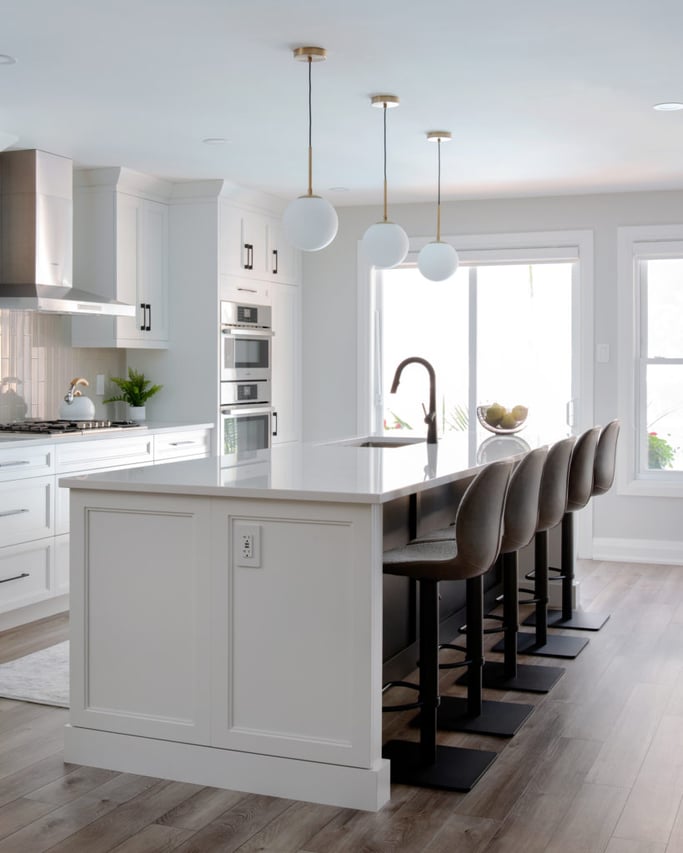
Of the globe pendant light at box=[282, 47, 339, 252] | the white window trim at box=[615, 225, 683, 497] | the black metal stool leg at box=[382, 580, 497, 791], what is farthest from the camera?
the white window trim at box=[615, 225, 683, 497]

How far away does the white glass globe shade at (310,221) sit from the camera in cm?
412

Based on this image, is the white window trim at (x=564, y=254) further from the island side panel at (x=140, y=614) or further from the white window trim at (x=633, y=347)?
the island side panel at (x=140, y=614)

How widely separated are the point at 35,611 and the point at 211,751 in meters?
2.41

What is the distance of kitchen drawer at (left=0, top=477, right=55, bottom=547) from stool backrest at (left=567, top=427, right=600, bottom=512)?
250 cm

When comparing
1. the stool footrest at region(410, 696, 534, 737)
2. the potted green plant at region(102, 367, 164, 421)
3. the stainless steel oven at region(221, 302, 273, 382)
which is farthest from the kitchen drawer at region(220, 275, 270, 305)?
the stool footrest at region(410, 696, 534, 737)

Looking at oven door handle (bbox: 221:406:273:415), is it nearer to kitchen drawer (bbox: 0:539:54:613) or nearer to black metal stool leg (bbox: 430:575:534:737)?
kitchen drawer (bbox: 0:539:54:613)

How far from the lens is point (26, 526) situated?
4.99m

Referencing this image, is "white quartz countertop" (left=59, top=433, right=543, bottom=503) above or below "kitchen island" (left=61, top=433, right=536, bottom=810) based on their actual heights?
above

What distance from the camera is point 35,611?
204 inches

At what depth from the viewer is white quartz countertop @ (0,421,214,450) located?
498 centimetres

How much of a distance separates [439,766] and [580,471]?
6.25 ft

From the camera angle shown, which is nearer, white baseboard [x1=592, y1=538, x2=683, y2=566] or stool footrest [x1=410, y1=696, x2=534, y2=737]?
stool footrest [x1=410, y1=696, x2=534, y2=737]

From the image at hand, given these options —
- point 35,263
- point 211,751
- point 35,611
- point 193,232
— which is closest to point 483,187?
point 193,232

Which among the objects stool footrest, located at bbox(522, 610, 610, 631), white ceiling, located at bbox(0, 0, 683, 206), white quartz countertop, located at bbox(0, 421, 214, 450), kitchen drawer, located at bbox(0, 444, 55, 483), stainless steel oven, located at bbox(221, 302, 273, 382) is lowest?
stool footrest, located at bbox(522, 610, 610, 631)
